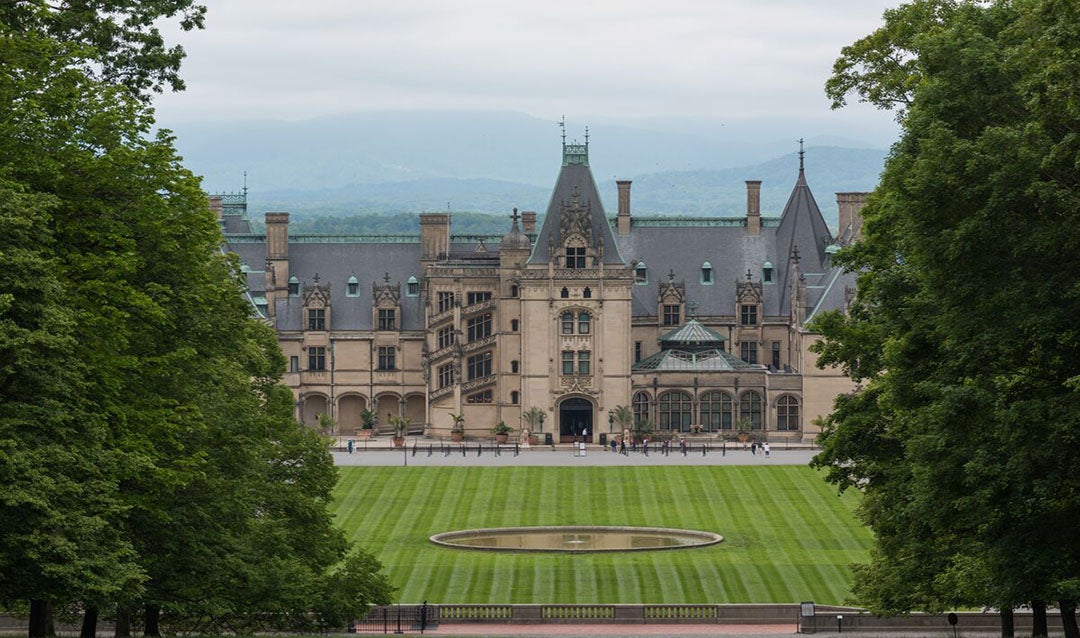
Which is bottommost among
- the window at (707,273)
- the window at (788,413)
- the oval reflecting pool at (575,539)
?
the oval reflecting pool at (575,539)

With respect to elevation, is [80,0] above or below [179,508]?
above

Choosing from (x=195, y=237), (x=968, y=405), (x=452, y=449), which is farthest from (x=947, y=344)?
(x=452, y=449)

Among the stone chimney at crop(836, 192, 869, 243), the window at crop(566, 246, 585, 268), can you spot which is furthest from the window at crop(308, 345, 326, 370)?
the stone chimney at crop(836, 192, 869, 243)

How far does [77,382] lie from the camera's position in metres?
33.7

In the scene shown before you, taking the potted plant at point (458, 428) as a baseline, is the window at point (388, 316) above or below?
above

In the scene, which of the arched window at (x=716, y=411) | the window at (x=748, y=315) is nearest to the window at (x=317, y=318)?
the arched window at (x=716, y=411)

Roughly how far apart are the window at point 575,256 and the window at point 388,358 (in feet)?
40.7

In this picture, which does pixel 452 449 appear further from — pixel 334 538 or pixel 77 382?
pixel 77 382

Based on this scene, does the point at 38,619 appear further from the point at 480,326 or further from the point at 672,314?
the point at 672,314

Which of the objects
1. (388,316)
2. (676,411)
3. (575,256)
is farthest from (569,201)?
(388,316)

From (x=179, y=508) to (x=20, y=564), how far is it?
24.7ft

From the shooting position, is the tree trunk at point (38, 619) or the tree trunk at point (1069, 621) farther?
the tree trunk at point (1069, 621)

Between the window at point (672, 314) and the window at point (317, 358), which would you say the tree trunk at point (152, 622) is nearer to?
the window at point (317, 358)

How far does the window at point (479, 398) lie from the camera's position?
112219 millimetres
